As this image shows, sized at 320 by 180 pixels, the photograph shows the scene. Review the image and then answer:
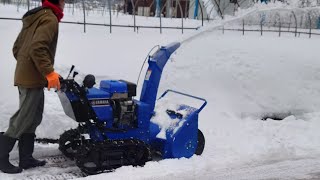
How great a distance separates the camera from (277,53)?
1111 cm

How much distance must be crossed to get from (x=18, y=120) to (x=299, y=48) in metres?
8.38

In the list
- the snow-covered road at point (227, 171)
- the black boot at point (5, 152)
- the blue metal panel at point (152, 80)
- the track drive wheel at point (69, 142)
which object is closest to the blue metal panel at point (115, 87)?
the blue metal panel at point (152, 80)

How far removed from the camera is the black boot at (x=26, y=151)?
5625mm

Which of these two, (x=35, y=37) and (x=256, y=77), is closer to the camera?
(x=35, y=37)

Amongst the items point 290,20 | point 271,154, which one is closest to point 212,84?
point 271,154

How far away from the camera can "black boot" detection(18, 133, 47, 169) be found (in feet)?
18.5

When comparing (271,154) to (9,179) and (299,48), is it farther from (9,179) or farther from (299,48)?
(299,48)

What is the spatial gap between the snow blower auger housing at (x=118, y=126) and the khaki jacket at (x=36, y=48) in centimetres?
32

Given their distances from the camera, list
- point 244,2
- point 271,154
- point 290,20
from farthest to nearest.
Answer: point 290,20, point 244,2, point 271,154

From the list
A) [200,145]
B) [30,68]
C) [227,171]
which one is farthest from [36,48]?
[227,171]

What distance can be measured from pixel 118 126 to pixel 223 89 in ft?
14.1

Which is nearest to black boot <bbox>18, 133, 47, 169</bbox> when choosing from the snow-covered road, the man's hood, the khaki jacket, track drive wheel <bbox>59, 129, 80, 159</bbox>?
the snow-covered road

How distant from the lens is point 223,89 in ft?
31.4

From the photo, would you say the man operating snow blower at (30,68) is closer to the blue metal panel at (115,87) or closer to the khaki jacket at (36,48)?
the khaki jacket at (36,48)
